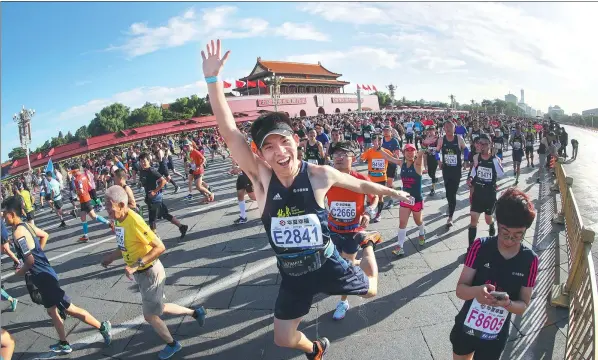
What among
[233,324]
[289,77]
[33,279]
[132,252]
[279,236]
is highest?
[289,77]

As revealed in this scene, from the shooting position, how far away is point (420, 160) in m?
5.43

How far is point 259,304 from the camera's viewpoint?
438cm

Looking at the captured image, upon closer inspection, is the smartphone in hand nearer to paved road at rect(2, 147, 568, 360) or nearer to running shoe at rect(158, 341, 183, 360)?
paved road at rect(2, 147, 568, 360)

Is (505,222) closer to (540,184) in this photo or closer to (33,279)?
(33,279)

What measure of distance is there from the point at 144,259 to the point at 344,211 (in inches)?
87.8

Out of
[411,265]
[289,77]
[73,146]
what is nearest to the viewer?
[411,265]

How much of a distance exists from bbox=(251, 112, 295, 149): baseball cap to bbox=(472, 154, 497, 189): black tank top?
4.37 metres

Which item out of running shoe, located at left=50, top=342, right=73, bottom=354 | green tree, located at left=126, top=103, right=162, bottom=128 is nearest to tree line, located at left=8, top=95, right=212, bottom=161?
green tree, located at left=126, top=103, right=162, bottom=128

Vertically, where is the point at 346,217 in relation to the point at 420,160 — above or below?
below

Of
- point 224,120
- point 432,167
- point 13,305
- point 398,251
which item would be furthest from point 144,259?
point 432,167

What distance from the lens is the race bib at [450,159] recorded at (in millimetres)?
6528

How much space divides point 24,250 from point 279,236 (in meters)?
3.08

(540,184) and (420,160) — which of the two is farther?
(540,184)

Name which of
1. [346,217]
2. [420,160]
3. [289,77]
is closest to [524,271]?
[346,217]
